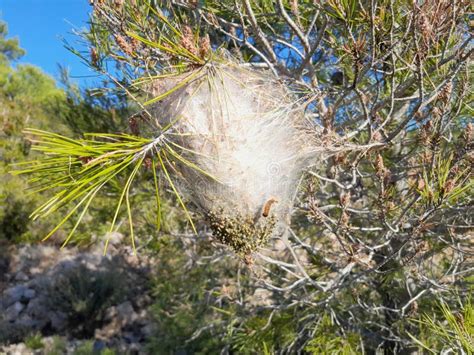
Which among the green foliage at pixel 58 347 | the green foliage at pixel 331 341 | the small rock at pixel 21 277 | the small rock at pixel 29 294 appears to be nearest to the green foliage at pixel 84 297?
the small rock at pixel 29 294

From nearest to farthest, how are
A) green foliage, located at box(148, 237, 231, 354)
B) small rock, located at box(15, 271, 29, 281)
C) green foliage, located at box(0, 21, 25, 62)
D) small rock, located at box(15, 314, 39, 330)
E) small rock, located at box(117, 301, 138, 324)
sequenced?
1. green foliage, located at box(148, 237, 231, 354)
2. small rock, located at box(15, 314, 39, 330)
3. small rock, located at box(117, 301, 138, 324)
4. small rock, located at box(15, 271, 29, 281)
5. green foliage, located at box(0, 21, 25, 62)

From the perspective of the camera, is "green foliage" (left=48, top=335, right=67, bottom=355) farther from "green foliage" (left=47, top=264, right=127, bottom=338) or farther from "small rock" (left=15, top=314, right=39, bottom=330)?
"small rock" (left=15, top=314, right=39, bottom=330)

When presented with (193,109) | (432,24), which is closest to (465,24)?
(432,24)

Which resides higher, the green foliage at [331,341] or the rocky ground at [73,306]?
the green foliage at [331,341]

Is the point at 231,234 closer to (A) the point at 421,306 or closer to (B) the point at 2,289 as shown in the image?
(A) the point at 421,306

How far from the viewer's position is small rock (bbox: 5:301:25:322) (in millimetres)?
6551

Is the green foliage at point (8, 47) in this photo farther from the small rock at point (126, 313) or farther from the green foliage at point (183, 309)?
the green foliage at point (183, 309)

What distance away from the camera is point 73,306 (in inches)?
248

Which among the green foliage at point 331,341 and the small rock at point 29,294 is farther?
the small rock at point 29,294

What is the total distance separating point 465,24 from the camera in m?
1.90

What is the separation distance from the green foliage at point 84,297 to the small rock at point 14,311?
0.52 metres

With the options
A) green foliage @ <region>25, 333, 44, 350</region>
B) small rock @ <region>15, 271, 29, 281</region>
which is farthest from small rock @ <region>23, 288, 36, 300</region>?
green foliage @ <region>25, 333, 44, 350</region>

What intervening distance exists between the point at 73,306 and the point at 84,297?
11.5 inches

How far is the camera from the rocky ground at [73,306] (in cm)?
593
